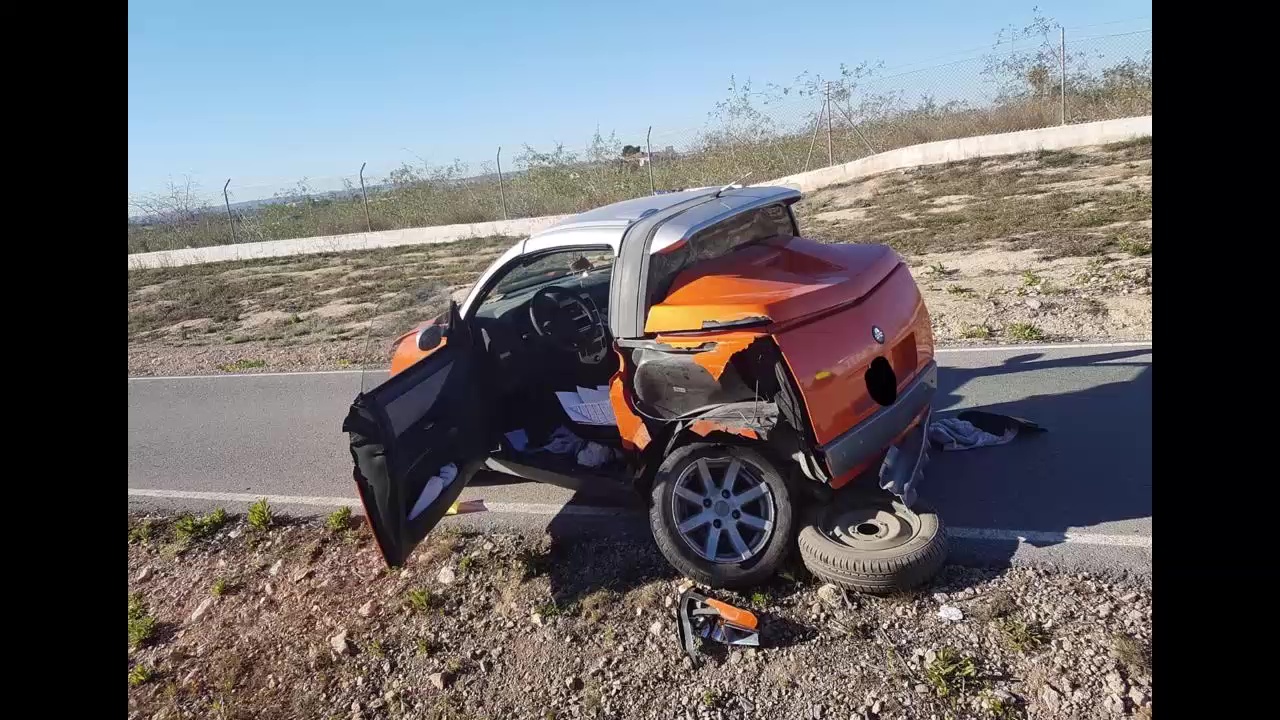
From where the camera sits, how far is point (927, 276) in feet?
35.1

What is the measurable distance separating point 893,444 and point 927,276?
→ 735cm

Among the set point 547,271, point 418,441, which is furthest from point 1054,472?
point 418,441

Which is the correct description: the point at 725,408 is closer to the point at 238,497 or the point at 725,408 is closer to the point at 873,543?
the point at 873,543

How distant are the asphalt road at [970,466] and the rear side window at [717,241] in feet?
4.75

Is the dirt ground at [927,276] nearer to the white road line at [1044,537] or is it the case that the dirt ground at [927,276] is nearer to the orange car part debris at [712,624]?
the orange car part debris at [712,624]

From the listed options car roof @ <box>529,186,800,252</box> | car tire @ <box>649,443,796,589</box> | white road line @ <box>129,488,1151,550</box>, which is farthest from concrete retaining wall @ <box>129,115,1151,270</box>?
car tire @ <box>649,443,796,589</box>

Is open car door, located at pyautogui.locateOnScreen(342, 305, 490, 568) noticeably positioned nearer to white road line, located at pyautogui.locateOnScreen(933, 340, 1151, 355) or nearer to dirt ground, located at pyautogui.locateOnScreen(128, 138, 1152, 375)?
dirt ground, located at pyautogui.locateOnScreen(128, 138, 1152, 375)

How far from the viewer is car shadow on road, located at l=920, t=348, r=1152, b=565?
4109 millimetres

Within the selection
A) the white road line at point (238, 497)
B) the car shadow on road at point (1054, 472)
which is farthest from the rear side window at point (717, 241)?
the white road line at point (238, 497)

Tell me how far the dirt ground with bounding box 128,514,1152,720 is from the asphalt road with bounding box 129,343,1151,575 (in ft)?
1.12

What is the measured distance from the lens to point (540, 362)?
5090 mm
